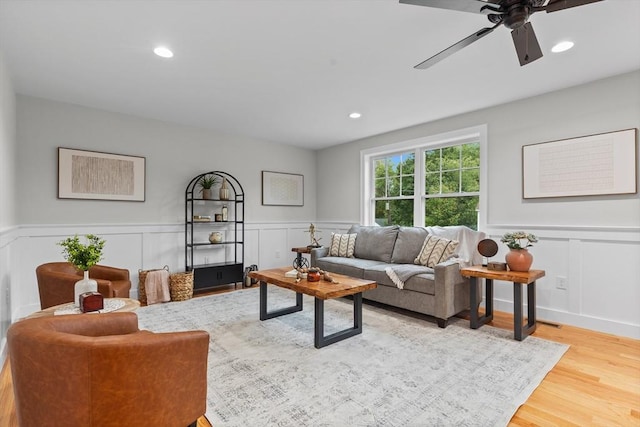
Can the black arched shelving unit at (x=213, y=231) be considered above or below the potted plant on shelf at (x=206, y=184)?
below

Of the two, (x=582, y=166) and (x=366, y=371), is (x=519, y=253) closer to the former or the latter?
(x=582, y=166)

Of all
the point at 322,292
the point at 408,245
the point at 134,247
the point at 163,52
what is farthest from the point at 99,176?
the point at 408,245

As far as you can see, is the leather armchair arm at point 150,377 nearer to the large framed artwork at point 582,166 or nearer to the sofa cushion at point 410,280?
the sofa cushion at point 410,280

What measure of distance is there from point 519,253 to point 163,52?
364cm

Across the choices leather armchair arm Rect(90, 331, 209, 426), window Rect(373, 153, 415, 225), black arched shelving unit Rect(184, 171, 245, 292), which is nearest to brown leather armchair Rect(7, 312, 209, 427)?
leather armchair arm Rect(90, 331, 209, 426)

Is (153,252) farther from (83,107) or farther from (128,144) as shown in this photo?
(83,107)

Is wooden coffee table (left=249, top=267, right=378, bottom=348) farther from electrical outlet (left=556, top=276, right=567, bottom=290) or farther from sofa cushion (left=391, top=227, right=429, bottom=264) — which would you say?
electrical outlet (left=556, top=276, right=567, bottom=290)

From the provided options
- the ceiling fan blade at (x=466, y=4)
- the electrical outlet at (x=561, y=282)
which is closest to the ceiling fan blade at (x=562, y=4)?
the ceiling fan blade at (x=466, y=4)

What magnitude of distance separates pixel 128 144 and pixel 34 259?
5.72 feet

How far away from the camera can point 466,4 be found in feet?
5.35

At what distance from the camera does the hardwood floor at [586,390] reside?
1.84 m

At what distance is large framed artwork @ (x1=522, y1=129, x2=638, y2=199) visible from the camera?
9.86 feet

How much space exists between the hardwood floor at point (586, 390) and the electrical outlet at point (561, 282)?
1.89ft

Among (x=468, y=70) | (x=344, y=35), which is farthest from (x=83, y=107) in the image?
(x=468, y=70)
